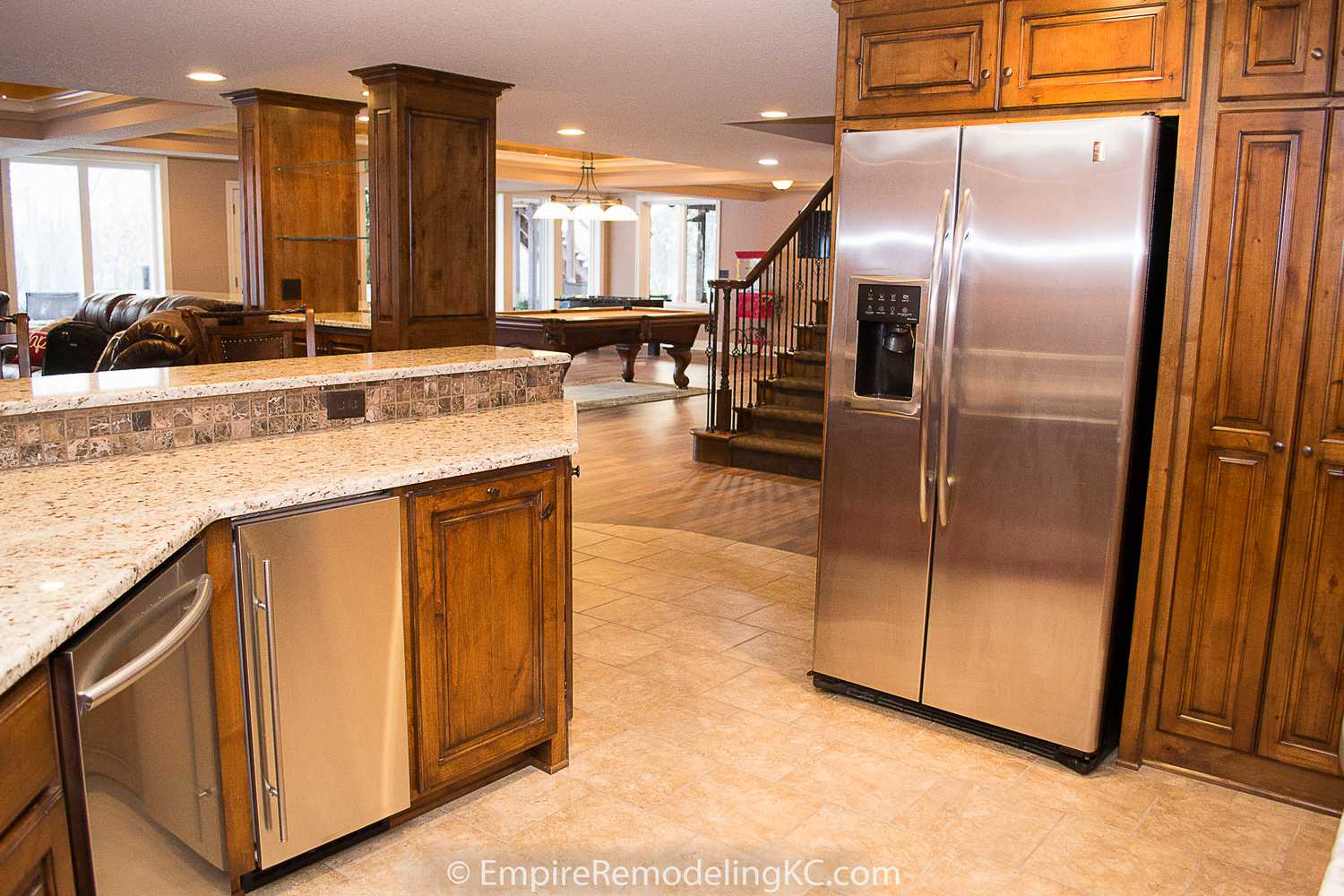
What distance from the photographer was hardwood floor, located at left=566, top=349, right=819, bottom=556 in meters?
5.54

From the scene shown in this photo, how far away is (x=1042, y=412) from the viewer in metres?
2.83

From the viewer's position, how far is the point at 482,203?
5.49 meters

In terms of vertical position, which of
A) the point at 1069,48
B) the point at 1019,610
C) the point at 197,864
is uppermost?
the point at 1069,48

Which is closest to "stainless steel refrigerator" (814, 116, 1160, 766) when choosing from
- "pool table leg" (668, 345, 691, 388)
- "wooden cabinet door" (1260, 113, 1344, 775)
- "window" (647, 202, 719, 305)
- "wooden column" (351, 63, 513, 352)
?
"wooden cabinet door" (1260, 113, 1344, 775)

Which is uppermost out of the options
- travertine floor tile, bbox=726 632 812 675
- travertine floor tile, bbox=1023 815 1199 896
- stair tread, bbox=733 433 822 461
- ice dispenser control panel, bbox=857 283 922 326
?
ice dispenser control panel, bbox=857 283 922 326

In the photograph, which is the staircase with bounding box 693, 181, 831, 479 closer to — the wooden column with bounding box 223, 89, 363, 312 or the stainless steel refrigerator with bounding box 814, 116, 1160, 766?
the wooden column with bounding box 223, 89, 363, 312

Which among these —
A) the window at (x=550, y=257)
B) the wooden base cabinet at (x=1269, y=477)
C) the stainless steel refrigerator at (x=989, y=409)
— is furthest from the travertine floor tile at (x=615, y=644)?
the window at (x=550, y=257)

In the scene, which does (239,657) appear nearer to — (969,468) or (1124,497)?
(969,468)

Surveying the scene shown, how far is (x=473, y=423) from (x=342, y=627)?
2.77 feet

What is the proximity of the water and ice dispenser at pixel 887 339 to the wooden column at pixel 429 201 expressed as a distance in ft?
9.38

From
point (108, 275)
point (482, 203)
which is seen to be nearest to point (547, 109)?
point (482, 203)

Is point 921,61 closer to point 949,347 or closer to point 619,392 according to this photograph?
point 949,347

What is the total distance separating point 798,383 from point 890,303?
4.32 meters

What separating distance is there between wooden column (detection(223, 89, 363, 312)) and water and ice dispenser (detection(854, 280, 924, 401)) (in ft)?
12.3
